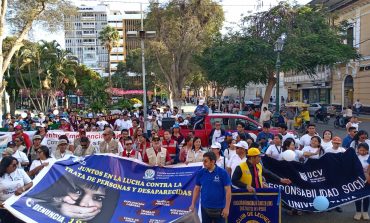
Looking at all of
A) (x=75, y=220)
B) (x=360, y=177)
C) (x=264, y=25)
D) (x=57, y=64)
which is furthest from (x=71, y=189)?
(x=57, y=64)

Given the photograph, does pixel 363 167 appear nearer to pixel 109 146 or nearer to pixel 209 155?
pixel 209 155

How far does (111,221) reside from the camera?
6500mm

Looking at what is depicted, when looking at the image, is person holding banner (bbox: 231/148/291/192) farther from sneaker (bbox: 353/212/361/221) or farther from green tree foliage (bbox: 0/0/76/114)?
green tree foliage (bbox: 0/0/76/114)

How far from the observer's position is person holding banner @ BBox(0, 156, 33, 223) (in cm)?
607

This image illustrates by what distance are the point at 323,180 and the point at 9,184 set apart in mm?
5248

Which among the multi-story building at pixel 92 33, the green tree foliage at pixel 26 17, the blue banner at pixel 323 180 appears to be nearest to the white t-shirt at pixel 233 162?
the blue banner at pixel 323 180

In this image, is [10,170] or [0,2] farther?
[0,2]

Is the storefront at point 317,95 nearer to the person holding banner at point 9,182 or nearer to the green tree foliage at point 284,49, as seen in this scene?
the green tree foliage at point 284,49

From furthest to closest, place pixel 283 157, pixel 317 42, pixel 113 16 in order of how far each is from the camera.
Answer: pixel 113 16 < pixel 317 42 < pixel 283 157

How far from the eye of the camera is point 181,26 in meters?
31.0

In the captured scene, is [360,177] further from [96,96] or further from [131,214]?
[96,96]

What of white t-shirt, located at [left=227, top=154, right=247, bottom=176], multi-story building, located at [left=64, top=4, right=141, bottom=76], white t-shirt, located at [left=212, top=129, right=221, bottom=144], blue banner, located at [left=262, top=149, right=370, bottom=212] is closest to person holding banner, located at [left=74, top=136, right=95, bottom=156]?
white t-shirt, located at [left=227, top=154, right=247, bottom=176]

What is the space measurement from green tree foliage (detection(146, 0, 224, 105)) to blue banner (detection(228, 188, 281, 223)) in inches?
966

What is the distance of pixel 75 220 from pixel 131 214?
0.86 meters
